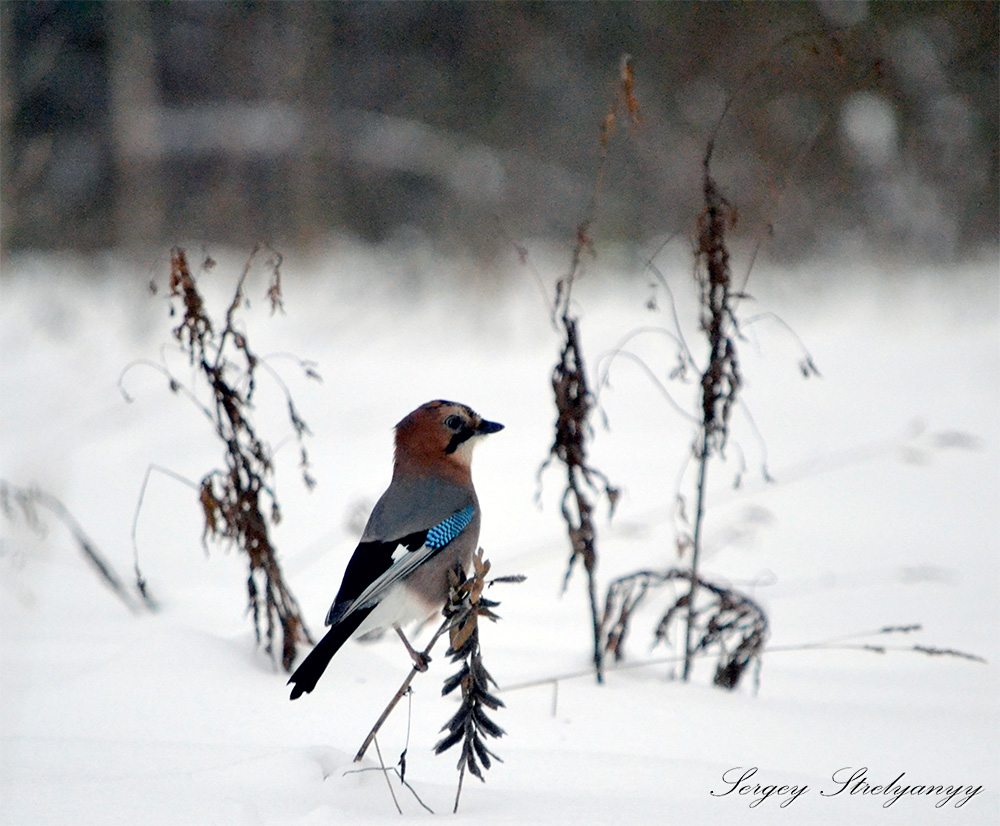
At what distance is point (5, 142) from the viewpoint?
7379mm

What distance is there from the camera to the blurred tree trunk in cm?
1230

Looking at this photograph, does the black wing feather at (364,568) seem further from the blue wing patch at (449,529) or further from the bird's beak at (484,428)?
the bird's beak at (484,428)

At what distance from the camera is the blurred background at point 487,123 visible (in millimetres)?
10641

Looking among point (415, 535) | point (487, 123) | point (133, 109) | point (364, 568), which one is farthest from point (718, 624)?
point (133, 109)

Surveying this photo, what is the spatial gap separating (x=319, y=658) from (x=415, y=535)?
0.56 metres

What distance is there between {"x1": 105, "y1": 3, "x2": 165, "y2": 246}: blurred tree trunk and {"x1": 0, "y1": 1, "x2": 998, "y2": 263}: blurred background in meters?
0.03

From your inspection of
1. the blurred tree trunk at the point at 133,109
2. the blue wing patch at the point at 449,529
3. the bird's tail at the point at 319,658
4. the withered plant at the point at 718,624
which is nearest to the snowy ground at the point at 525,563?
the withered plant at the point at 718,624

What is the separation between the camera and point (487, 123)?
1324 centimetres

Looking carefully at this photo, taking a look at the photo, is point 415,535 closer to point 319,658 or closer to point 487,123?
point 319,658

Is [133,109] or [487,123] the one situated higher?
[487,123]

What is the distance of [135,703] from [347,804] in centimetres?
91

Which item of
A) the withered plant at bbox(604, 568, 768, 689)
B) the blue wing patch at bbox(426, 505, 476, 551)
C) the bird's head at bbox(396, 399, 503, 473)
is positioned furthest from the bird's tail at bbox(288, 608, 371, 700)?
the withered plant at bbox(604, 568, 768, 689)

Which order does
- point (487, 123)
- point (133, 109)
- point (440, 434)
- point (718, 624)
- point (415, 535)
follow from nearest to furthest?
1. point (415, 535)
2. point (440, 434)
3. point (718, 624)
4. point (133, 109)
5. point (487, 123)

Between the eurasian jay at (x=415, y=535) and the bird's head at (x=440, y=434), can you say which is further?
the bird's head at (x=440, y=434)
